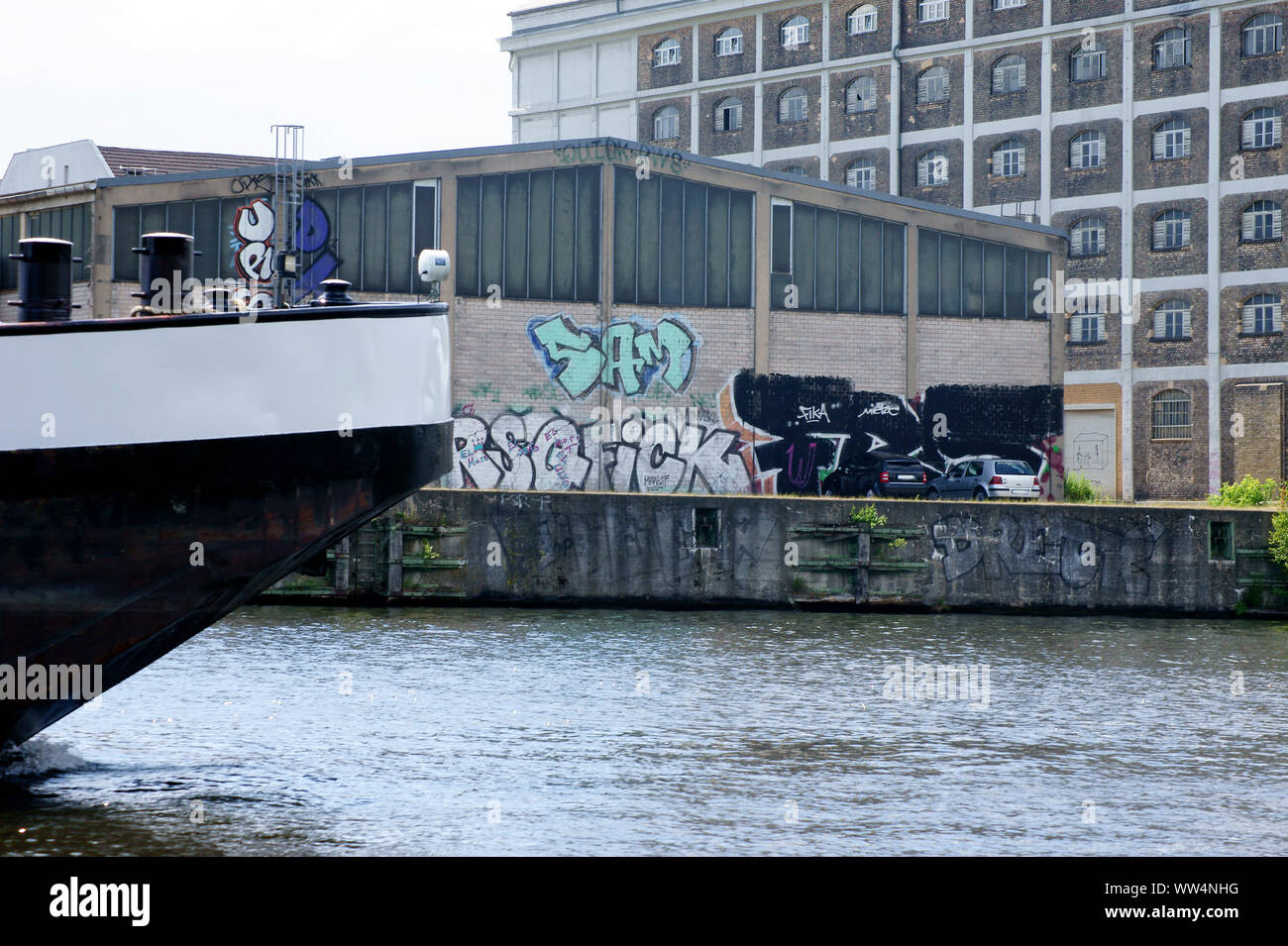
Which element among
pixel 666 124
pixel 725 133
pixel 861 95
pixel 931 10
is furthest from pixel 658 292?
pixel 666 124

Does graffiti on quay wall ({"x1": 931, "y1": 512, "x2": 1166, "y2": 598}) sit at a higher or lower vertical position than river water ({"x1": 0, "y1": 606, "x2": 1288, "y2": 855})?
higher

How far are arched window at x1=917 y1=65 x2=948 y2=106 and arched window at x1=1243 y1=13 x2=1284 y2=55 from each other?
11.0m

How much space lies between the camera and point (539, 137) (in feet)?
218

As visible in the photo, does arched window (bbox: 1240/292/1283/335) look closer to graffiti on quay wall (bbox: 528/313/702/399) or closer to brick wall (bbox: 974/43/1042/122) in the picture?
brick wall (bbox: 974/43/1042/122)

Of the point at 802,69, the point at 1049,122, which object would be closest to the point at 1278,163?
the point at 1049,122

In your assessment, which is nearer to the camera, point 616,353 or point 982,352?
point 616,353

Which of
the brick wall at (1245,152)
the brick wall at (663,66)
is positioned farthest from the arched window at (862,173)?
the brick wall at (1245,152)

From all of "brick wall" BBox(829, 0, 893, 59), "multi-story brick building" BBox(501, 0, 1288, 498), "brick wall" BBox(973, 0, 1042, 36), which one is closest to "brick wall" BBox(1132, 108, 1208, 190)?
"multi-story brick building" BBox(501, 0, 1288, 498)

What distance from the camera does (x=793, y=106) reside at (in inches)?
2373

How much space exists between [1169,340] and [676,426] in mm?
24579

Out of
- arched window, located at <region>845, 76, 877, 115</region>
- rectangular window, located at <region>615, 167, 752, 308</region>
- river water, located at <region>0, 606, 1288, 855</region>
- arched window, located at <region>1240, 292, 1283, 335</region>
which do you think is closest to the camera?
river water, located at <region>0, 606, 1288, 855</region>

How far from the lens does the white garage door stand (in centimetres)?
5203

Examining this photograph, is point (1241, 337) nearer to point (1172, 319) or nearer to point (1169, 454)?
point (1172, 319)
